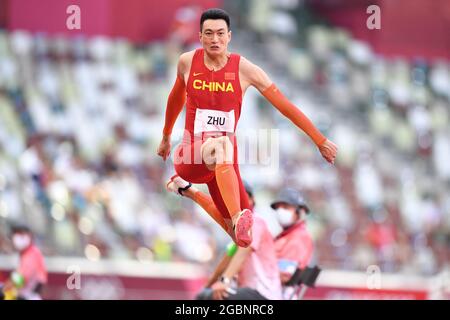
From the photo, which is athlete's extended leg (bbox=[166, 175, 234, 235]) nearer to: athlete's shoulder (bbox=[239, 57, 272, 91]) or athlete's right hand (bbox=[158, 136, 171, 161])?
athlete's right hand (bbox=[158, 136, 171, 161])

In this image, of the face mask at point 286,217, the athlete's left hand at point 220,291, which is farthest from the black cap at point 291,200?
the athlete's left hand at point 220,291

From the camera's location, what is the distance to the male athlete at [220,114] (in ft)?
27.6

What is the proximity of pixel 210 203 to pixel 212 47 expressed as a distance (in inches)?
47.8

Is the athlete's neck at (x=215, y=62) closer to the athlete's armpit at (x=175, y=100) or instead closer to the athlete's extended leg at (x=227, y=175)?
the athlete's armpit at (x=175, y=100)

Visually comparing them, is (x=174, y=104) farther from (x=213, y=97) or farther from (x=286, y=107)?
(x=286, y=107)

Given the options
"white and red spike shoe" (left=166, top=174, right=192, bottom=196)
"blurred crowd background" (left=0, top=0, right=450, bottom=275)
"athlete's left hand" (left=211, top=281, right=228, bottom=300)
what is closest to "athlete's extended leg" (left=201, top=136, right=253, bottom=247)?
"white and red spike shoe" (left=166, top=174, right=192, bottom=196)

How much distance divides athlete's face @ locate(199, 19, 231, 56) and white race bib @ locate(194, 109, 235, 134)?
0.41 metres

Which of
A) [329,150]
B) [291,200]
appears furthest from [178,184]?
[291,200]

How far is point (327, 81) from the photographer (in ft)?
63.2

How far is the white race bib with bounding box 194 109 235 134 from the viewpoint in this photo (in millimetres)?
8516

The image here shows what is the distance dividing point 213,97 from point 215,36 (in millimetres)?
425

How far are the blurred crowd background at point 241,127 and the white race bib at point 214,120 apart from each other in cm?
670

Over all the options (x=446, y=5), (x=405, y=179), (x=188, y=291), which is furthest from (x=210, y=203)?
(x=446, y=5)
